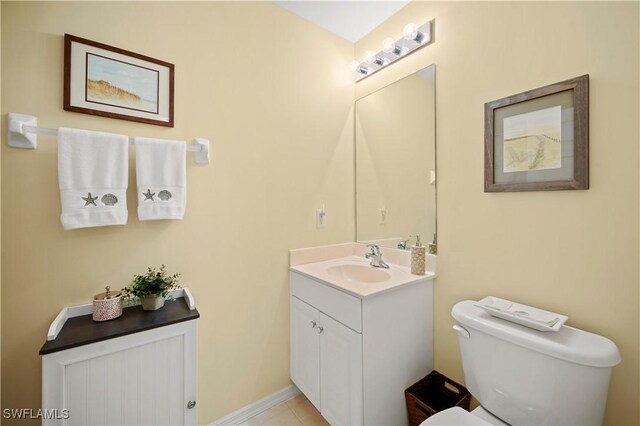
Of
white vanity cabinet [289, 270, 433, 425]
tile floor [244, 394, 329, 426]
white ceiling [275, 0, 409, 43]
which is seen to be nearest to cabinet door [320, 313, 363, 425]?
white vanity cabinet [289, 270, 433, 425]

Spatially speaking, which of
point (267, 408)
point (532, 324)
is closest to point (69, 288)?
point (267, 408)

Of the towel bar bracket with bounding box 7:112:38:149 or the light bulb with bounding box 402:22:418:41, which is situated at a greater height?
the light bulb with bounding box 402:22:418:41

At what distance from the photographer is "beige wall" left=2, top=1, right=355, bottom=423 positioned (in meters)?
1.03

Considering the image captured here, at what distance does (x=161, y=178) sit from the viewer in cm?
119

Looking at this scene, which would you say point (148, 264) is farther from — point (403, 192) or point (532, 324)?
point (532, 324)

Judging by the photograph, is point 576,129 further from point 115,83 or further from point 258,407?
point 258,407

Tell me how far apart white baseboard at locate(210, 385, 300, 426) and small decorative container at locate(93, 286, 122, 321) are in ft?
2.77

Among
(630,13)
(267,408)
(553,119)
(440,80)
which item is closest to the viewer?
(630,13)

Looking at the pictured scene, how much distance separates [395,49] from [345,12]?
41cm

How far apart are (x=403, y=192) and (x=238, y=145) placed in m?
1.05

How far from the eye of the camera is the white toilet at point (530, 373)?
0.83 meters

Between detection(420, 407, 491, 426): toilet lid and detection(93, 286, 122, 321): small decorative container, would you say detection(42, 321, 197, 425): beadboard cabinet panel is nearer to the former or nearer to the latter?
detection(93, 286, 122, 321): small decorative container

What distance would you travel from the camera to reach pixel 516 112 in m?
1.17

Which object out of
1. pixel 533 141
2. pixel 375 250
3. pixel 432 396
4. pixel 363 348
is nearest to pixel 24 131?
pixel 363 348
